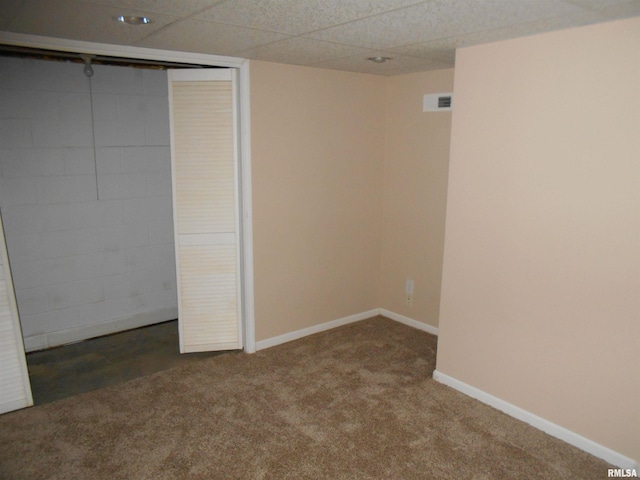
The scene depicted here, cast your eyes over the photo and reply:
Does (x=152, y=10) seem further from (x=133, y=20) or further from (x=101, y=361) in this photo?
(x=101, y=361)

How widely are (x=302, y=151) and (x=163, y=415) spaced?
7.04 feet

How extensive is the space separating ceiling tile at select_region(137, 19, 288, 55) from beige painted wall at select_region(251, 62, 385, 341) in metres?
0.49

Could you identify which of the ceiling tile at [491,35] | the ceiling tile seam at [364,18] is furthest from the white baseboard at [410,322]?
the ceiling tile seam at [364,18]

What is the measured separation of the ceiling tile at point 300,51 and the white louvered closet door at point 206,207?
1.16ft

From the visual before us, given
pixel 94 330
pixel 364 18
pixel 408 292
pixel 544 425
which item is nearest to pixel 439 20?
pixel 364 18

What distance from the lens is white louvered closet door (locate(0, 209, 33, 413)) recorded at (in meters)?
2.75

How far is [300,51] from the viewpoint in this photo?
2994mm

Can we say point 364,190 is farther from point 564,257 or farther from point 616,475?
point 616,475

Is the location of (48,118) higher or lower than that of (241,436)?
higher

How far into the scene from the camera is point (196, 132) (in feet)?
11.1

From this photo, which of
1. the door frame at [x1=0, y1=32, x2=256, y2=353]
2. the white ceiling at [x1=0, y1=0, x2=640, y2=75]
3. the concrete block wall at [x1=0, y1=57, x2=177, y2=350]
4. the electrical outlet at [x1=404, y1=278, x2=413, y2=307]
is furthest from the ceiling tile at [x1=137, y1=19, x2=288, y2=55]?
the electrical outlet at [x1=404, y1=278, x2=413, y2=307]

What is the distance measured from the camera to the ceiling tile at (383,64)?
3.19 meters

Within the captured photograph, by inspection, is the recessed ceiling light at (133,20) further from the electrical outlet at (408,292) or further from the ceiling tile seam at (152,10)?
the electrical outlet at (408,292)

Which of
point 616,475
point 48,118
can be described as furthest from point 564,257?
point 48,118
